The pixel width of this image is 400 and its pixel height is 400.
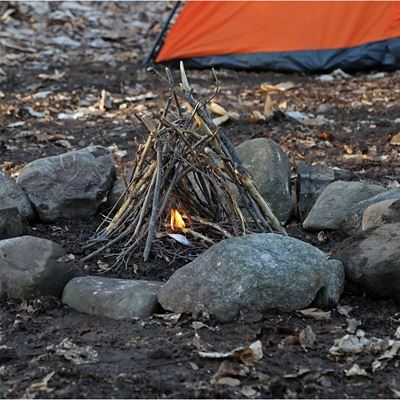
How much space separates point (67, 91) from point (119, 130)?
1.52m

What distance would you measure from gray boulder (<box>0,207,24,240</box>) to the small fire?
2.68ft

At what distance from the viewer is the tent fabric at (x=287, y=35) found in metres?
9.91

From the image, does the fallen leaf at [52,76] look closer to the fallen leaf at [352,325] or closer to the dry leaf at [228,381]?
the fallen leaf at [352,325]

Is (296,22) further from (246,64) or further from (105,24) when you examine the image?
(105,24)

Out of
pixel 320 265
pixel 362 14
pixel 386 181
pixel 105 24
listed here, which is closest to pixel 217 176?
pixel 320 265

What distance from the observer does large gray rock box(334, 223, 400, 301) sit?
173 inches

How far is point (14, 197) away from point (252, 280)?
1910mm

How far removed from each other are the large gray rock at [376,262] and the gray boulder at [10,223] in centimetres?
171

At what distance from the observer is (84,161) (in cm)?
580

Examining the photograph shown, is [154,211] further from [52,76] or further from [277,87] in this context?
[52,76]

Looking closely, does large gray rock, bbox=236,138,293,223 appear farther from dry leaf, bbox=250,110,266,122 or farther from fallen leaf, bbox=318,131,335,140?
dry leaf, bbox=250,110,266,122

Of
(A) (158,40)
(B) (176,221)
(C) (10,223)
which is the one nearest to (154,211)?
(B) (176,221)

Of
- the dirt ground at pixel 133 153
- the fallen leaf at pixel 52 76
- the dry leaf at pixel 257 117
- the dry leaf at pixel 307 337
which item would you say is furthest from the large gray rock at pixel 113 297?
the fallen leaf at pixel 52 76

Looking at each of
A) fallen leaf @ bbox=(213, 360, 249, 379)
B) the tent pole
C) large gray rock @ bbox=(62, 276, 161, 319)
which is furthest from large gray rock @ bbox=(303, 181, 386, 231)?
the tent pole
